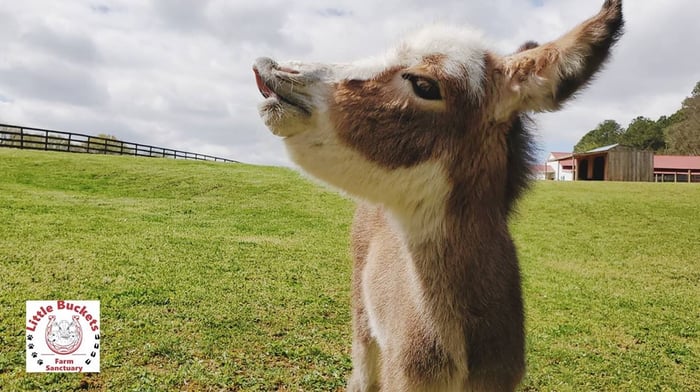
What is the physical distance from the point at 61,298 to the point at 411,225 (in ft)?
20.0

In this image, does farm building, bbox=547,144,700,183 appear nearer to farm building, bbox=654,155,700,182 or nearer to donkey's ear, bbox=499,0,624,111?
farm building, bbox=654,155,700,182

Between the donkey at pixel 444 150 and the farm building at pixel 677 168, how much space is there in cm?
5238

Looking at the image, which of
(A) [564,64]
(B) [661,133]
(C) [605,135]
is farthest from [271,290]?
(C) [605,135]

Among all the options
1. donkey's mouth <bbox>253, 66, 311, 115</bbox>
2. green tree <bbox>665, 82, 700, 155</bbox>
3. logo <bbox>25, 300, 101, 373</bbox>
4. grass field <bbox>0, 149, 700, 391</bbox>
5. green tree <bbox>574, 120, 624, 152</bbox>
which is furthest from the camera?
green tree <bbox>574, 120, 624, 152</bbox>

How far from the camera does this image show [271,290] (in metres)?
7.60

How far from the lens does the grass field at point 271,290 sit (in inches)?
197

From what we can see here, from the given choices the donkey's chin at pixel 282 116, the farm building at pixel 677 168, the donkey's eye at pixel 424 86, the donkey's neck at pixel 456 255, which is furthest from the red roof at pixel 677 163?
the donkey's chin at pixel 282 116

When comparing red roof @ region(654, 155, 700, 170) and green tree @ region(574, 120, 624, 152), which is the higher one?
green tree @ region(574, 120, 624, 152)

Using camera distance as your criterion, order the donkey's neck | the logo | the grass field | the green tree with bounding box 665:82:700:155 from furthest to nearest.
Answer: the green tree with bounding box 665:82:700:155, the grass field, the logo, the donkey's neck

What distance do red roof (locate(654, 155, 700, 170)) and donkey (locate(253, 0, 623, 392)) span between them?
54.9 metres

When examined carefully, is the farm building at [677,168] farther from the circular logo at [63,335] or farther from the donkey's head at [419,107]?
the circular logo at [63,335]

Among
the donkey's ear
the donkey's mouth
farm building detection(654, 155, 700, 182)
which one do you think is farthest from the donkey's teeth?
farm building detection(654, 155, 700, 182)

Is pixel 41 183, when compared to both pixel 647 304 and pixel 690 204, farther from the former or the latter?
pixel 690 204

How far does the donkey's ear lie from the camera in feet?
6.41
